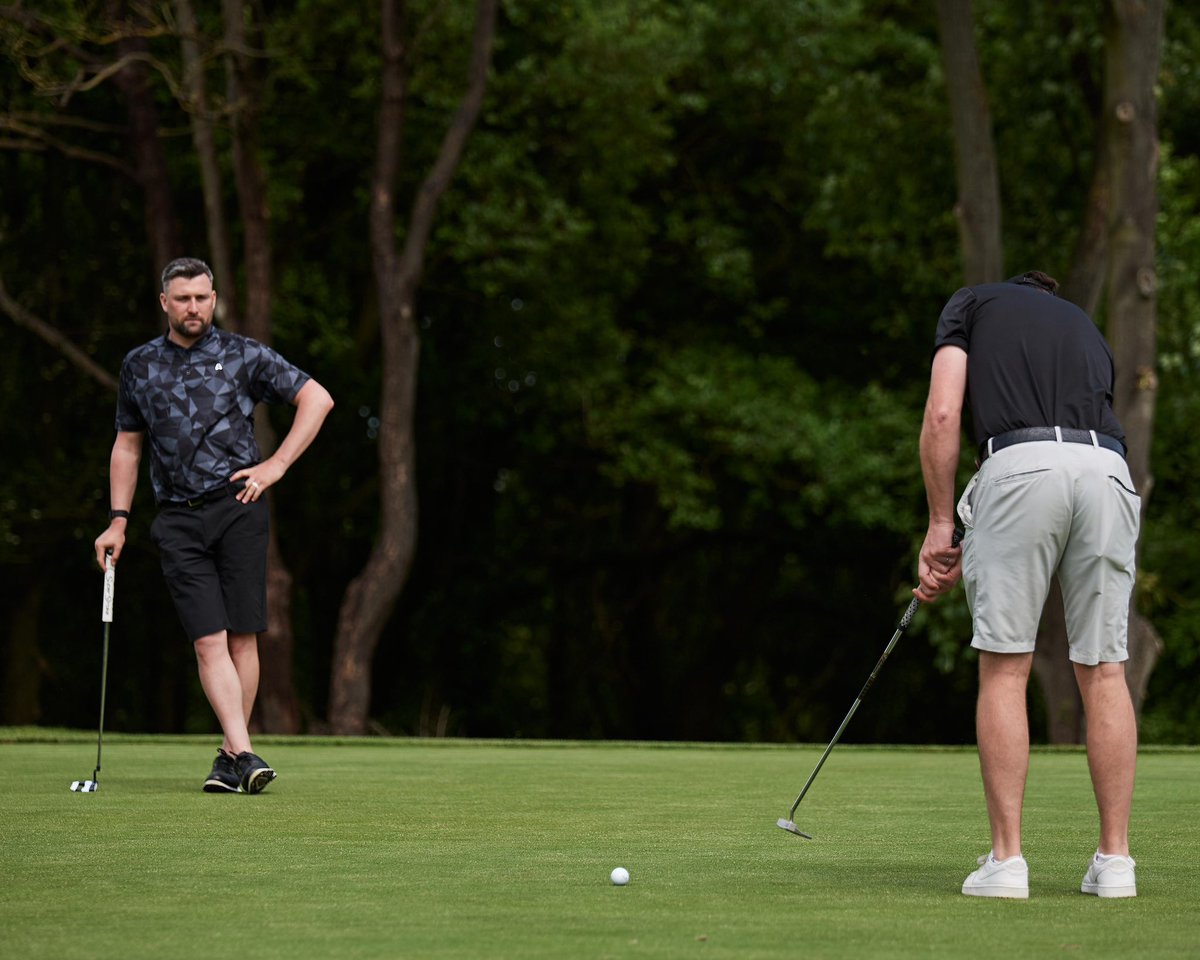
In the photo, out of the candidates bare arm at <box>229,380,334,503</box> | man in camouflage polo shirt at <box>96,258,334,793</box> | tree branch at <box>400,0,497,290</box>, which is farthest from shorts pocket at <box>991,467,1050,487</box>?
tree branch at <box>400,0,497,290</box>

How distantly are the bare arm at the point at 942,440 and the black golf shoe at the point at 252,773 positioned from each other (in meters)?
3.48

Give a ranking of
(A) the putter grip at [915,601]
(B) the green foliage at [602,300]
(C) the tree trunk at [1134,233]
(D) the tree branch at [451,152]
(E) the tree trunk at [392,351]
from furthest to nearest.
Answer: (B) the green foliage at [602,300] → (D) the tree branch at [451,152] → (E) the tree trunk at [392,351] → (C) the tree trunk at [1134,233] → (A) the putter grip at [915,601]

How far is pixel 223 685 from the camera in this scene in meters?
8.19

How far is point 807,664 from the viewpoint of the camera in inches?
1289

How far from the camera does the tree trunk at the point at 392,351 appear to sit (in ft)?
68.1

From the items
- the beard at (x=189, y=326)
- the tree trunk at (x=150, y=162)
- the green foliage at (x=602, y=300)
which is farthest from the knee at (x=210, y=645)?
the tree trunk at (x=150, y=162)

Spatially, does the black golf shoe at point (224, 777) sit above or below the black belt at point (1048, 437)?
below

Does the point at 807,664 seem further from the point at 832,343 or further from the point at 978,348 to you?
the point at 978,348

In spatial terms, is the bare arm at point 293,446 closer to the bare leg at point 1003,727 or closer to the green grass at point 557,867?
the green grass at point 557,867

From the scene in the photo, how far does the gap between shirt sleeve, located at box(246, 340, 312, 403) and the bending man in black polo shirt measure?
3738mm

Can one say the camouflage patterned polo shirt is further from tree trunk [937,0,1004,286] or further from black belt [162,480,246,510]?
tree trunk [937,0,1004,286]

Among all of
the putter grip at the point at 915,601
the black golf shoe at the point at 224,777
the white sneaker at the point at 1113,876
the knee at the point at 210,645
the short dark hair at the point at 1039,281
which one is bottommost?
the black golf shoe at the point at 224,777

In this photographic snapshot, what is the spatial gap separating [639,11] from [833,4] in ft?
7.82

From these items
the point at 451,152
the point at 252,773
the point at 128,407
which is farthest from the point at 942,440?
the point at 451,152
